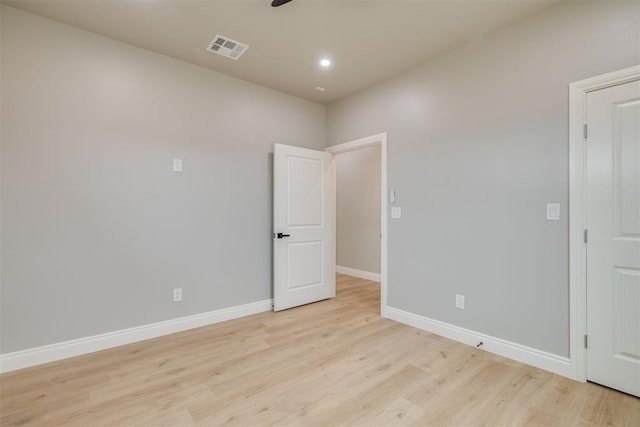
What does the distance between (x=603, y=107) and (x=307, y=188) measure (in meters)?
2.86

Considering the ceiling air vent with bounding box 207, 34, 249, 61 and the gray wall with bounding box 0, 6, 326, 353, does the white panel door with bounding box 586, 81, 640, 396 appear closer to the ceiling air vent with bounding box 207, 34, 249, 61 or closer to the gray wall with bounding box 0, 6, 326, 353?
the ceiling air vent with bounding box 207, 34, 249, 61

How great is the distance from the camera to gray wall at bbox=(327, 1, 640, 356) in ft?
7.06

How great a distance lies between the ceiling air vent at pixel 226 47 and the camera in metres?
2.65

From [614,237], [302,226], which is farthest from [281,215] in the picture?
[614,237]

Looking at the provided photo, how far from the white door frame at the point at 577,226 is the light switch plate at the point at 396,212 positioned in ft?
4.89

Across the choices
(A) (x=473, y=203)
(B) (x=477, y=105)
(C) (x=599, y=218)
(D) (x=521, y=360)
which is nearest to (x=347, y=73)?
(B) (x=477, y=105)

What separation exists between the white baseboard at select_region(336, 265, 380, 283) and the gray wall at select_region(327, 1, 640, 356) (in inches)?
75.9

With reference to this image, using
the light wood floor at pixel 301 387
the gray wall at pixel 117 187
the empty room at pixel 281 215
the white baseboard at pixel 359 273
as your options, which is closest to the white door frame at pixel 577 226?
the empty room at pixel 281 215

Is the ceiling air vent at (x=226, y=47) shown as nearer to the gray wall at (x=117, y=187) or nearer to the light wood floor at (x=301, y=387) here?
the gray wall at (x=117, y=187)

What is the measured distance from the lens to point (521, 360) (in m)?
2.35

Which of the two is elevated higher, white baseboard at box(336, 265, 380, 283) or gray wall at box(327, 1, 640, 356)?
gray wall at box(327, 1, 640, 356)

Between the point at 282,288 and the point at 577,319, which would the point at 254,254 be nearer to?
the point at 282,288

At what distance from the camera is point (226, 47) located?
9.06 feet

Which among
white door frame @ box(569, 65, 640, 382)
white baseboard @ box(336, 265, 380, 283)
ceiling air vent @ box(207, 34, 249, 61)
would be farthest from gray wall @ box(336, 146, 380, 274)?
white door frame @ box(569, 65, 640, 382)
